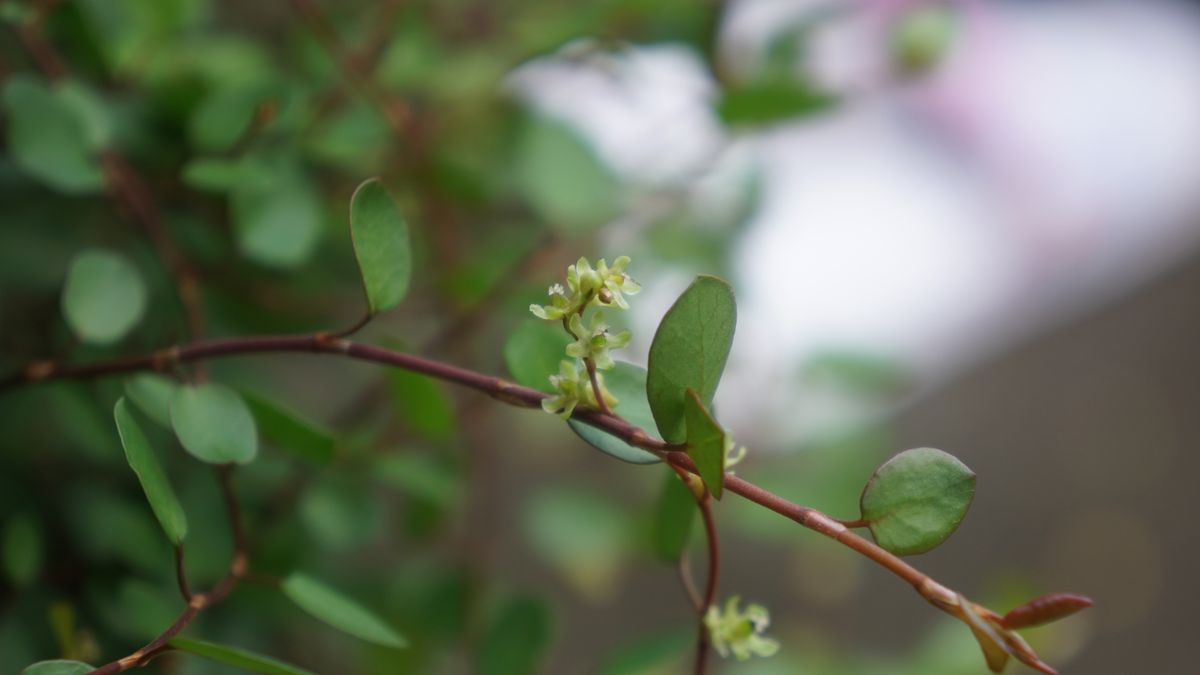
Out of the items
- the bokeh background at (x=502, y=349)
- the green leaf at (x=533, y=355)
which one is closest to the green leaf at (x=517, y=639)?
the bokeh background at (x=502, y=349)

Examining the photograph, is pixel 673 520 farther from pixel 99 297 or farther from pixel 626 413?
pixel 99 297

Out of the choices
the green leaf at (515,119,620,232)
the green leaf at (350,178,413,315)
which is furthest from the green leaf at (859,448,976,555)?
the green leaf at (515,119,620,232)

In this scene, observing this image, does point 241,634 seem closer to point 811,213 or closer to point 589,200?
Answer: point 589,200

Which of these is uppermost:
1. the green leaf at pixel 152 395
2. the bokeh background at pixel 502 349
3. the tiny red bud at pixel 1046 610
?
the tiny red bud at pixel 1046 610

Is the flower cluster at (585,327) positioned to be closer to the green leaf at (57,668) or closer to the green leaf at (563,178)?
the green leaf at (57,668)

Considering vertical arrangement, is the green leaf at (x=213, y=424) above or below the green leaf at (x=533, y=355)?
below

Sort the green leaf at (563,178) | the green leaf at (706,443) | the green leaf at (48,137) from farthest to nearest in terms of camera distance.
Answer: the green leaf at (563,178)
the green leaf at (48,137)
the green leaf at (706,443)
